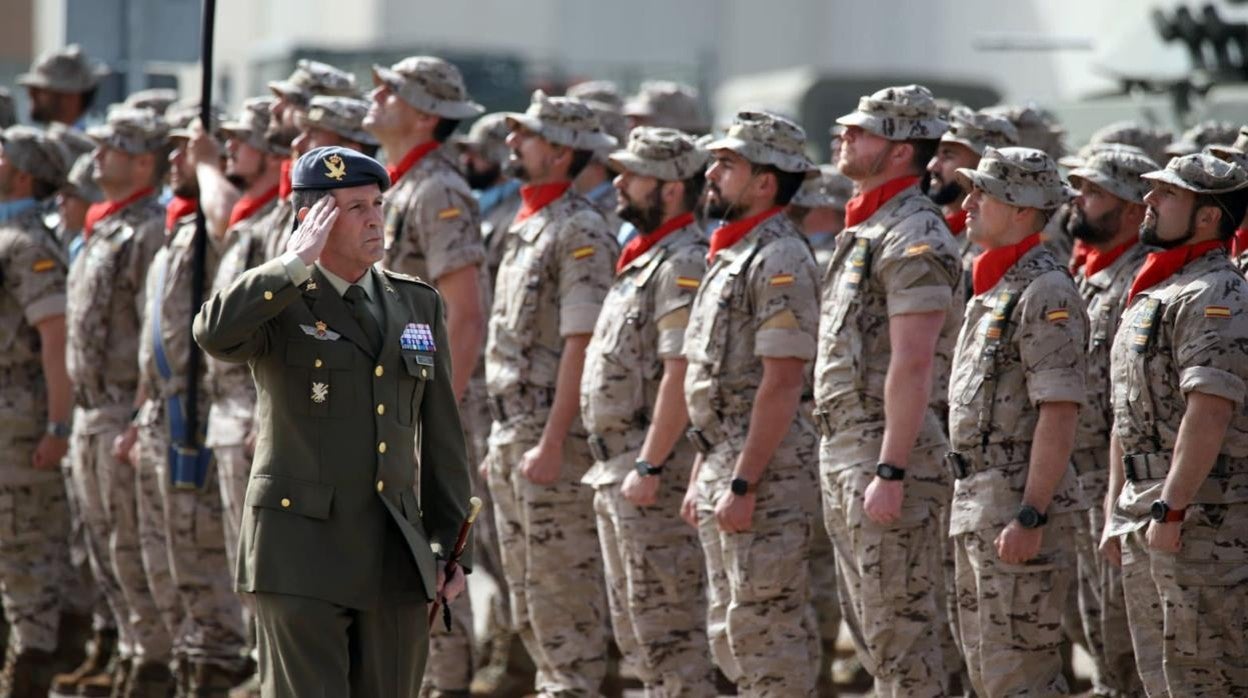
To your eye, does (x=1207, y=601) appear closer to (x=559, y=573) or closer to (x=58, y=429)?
(x=559, y=573)

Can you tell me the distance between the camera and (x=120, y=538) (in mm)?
9977

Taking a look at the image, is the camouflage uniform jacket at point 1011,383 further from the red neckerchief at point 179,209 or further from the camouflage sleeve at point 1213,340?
the red neckerchief at point 179,209

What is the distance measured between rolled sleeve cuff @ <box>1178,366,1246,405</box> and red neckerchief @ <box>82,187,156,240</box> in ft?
16.4

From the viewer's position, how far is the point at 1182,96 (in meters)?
14.2

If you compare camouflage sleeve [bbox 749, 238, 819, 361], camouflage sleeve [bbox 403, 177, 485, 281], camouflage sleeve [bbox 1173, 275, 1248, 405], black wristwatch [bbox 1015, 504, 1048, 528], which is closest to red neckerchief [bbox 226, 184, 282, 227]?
camouflage sleeve [bbox 403, 177, 485, 281]

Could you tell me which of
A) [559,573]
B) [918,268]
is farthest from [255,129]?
[918,268]

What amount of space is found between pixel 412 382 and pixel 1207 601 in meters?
2.52

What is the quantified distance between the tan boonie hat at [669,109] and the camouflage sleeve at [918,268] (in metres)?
4.67

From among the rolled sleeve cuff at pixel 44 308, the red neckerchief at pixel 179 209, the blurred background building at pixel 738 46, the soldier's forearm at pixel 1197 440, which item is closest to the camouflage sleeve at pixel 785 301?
the soldier's forearm at pixel 1197 440

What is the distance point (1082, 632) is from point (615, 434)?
6.61 ft

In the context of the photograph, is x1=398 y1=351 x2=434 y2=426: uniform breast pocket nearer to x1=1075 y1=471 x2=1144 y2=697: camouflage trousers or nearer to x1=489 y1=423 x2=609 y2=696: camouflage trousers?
x1=489 y1=423 x2=609 y2=696: camouflage trousers

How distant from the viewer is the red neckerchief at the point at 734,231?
8.03m

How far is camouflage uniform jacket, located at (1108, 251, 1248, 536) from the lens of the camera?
697cm

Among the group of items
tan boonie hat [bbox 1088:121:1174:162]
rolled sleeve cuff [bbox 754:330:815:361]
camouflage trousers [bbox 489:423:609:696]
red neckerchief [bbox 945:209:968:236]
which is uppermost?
tan boonie hat [bbox 1088:121:1174:162]
